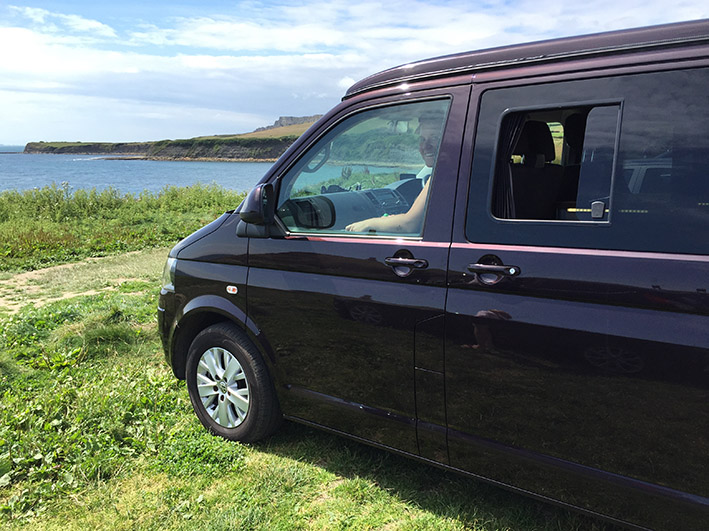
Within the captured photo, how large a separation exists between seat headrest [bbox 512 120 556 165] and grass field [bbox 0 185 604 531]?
1744 millimetres

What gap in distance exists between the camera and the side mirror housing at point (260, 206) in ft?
10.6

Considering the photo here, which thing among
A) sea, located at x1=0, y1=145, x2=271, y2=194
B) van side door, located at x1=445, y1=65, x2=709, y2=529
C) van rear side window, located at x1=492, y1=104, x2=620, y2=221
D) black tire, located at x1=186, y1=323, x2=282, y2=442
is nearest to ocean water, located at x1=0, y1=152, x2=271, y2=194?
sea, located at x1=0, y1=145, x2=271, y2=194

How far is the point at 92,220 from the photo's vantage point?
18.4 meters

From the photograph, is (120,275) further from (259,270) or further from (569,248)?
(569,248)

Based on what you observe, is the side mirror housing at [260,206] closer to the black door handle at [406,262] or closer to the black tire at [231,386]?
the black tire at [231,386]

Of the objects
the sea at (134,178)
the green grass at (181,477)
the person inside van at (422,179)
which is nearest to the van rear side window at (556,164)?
the person inside van at (422,179)

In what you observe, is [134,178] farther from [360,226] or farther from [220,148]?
[360,226]

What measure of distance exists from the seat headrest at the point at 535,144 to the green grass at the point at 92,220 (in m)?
11.2

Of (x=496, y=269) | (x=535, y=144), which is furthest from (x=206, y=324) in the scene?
(x=535, y=144)

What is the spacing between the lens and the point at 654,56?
7.07 feet

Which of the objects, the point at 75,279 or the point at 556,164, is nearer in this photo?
the point at 556,164

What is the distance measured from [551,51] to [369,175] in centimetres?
127

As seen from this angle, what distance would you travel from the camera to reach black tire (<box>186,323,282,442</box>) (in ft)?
11.4

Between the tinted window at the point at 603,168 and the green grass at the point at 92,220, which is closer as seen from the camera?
the tinted window at the point at 603,168
